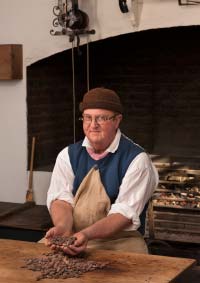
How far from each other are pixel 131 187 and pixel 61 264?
516mm

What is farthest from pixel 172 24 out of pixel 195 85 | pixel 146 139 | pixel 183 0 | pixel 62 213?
pixel 62 213

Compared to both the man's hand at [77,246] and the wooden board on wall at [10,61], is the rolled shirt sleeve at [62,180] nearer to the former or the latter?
the man's hand at [77,246]

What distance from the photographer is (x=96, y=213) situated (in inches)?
109

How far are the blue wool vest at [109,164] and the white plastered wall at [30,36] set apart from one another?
6.30 feet

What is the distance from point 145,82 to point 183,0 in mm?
1190

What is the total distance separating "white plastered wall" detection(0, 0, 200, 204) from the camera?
15.0 feet

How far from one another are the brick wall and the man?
2.50 m

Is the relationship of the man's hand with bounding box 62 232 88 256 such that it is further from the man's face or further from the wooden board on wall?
the wooden board on wall

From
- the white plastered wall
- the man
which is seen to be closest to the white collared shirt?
the man

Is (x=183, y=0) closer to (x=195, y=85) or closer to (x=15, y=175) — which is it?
(x=195, y=85)

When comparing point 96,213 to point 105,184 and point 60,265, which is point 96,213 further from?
point 60,265

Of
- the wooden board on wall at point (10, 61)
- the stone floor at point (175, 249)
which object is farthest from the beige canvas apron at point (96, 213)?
the wooden board on wall at point (10, 61)

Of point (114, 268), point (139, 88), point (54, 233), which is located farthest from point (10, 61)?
point (114, 268)

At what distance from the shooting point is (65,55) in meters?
5.45
